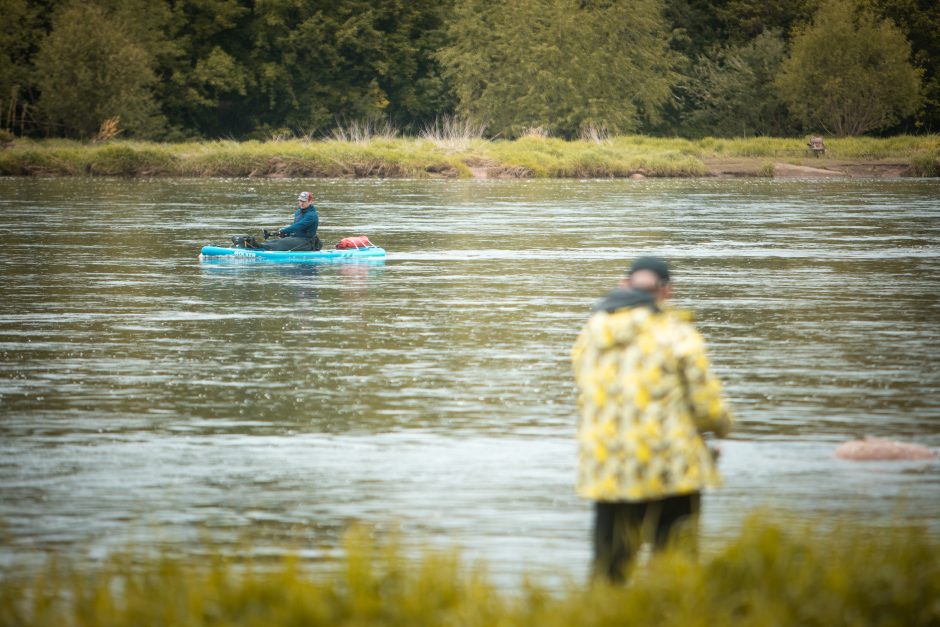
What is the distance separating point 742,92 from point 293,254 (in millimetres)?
66479

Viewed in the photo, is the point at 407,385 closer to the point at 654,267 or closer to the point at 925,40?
the point at 654,267

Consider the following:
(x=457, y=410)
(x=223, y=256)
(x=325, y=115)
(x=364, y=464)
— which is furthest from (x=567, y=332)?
(x=325, y=115)

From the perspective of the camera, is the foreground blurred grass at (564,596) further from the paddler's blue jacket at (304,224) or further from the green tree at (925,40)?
the green tree at (925,40)

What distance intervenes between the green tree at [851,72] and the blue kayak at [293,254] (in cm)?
5839

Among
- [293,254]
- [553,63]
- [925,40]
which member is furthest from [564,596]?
[925,40]

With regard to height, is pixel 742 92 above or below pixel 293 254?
above

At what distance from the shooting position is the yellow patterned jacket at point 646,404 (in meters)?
7.03

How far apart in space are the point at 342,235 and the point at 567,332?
53.4 ft

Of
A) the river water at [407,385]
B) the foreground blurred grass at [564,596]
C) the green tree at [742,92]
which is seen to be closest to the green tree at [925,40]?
the green tree at [742,92]

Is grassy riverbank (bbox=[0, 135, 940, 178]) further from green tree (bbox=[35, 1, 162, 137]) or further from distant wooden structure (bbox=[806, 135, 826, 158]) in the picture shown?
green tree (bbox=[35, 1, 162, 137])

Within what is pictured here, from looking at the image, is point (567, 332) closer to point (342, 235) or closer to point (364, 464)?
point (364, 464)

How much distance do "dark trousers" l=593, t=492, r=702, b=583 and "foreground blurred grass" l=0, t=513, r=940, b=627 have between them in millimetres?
162

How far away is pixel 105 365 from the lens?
16.4m

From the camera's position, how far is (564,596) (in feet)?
24.8
